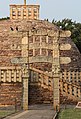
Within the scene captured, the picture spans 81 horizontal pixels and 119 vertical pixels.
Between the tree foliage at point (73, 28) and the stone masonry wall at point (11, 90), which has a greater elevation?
the tree foliage at point (73, 28)

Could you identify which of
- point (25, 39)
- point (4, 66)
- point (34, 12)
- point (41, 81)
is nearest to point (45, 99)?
point (41, 81)

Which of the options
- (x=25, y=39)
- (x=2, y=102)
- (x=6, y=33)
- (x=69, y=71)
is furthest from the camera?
(x=6, y=33)

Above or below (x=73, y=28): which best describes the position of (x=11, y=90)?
below

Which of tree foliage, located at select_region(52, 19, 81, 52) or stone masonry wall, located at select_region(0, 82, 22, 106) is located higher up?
tree foliage, located at select_region(52, 19, 81, 52)

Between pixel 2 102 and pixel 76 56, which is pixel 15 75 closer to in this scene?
pixel 2 102

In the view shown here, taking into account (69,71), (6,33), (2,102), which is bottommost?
(2,102)

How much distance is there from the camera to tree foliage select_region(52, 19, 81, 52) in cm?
4214

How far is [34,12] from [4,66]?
5.90 m

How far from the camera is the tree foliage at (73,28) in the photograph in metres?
42.1

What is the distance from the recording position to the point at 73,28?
44406 mm

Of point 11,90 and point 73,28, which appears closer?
point 11,90

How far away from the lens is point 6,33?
32375 millimetres

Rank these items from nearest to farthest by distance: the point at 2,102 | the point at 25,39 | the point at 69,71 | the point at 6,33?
1. the point at 25,39
2. the point at 2,102
3. the point at 69,71
4. the point at 6,33

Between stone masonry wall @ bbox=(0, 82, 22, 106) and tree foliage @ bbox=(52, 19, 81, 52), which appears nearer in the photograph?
stone masonry wall @ bbox=(0, 82, 22, 106)
